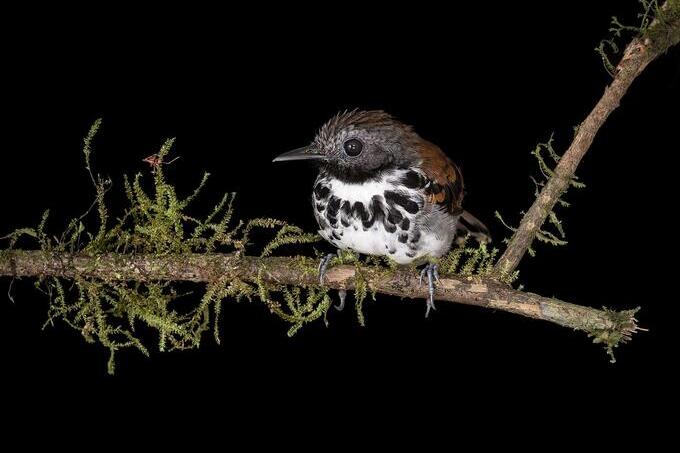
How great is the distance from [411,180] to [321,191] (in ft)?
1.85

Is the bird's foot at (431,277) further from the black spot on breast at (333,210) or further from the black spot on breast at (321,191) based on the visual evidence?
the black spot on breast at (321,191)

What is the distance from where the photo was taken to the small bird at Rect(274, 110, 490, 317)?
5.55m

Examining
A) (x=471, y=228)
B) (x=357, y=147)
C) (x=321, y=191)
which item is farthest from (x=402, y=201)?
(x=471, y=228)

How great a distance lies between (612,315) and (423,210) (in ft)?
4.10

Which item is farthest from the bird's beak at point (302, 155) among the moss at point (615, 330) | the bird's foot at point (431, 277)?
the moss at point (615, 330)

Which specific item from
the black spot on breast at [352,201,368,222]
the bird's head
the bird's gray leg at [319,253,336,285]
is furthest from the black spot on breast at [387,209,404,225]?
the bird's gray leg at [319,253,336,285]

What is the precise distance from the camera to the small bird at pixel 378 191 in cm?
555

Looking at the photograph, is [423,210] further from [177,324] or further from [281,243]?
[177,324]

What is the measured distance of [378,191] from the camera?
18.2 feet

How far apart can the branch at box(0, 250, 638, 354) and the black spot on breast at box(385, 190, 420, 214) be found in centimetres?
37

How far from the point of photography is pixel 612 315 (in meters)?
5.16

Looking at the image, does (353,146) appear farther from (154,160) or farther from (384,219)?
(154,160)

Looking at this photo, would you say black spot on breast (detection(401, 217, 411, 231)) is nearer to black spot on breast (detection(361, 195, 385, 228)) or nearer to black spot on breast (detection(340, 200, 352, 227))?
black spot on breast (detection(361, 195, 385, 228))

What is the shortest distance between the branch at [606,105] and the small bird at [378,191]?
0.64m
